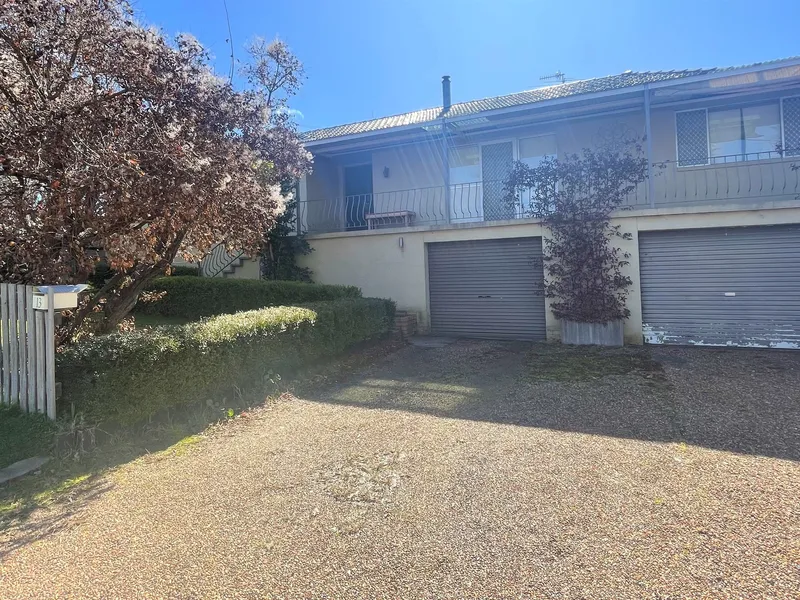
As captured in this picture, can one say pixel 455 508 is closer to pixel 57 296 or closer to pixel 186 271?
pixel 57 296

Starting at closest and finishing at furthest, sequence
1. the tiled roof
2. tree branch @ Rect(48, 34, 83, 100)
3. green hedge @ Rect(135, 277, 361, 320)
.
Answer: tree branch @ Rect(48, 34, 83, 100) < green hedge @ Rect(135, 277, 361, 320) < the tiled roof

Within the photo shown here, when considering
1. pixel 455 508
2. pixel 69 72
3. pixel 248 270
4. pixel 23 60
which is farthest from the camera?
pixel 248 270

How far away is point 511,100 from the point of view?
12.0 metres

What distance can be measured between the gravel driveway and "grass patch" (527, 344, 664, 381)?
1.04m

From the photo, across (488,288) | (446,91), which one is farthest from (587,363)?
(446,91)

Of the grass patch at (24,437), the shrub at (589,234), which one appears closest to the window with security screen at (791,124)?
the shrub at (589,234)

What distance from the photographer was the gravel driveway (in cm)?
256

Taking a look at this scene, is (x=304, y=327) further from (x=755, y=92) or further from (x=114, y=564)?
(x=755, y=92)

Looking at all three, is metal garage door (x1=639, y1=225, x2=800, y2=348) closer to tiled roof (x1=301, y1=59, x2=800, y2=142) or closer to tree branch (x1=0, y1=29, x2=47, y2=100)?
tiled roof (x1=301, y1=59, x2=800, y2=142)

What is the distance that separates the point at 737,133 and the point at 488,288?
6.16 m

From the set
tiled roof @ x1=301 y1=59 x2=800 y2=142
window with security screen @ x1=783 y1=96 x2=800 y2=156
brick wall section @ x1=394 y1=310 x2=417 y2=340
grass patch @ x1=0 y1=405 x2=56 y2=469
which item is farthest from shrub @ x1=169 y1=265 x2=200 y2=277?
window with security screen @ x1=783 y1=96 x2=800 y2=156

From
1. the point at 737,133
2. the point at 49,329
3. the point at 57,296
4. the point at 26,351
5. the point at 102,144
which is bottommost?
the point at 26,351

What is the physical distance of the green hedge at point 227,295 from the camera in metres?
9.64

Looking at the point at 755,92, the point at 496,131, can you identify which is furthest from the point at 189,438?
the point at 755,92
